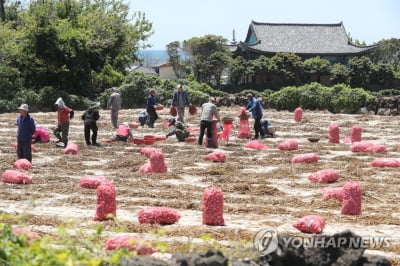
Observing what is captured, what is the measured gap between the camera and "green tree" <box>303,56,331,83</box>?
47062 mm

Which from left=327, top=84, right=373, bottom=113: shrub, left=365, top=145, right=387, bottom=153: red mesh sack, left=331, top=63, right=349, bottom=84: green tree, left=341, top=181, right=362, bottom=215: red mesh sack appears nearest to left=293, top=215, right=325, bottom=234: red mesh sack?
left=341, top=181, right=362, bottom=215: red mesh sack

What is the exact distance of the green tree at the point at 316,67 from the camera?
47062 mm

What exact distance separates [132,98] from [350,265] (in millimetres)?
31134

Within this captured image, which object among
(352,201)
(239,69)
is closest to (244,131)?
(352,201)

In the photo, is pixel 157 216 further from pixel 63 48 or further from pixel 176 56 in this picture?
pixel 176 56

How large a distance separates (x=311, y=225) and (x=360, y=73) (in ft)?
129

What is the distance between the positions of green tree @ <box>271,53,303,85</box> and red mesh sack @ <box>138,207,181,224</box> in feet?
125

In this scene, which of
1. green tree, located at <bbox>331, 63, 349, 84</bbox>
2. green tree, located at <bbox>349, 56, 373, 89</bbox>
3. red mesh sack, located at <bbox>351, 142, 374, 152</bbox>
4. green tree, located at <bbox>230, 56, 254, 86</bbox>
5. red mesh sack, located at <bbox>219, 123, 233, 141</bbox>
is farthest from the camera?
green tree, located at <bbox>230, 56, 254, 86</bbox>

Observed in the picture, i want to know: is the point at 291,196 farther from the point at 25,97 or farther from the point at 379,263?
the point at 25,97

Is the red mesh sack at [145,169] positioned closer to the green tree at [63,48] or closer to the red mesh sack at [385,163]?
the red mesh sack at [385,163]

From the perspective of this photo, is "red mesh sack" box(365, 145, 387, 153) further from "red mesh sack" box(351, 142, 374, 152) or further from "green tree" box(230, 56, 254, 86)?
"green tree" box(230, 56, 254, 86)

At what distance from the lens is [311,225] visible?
8570 millimetres

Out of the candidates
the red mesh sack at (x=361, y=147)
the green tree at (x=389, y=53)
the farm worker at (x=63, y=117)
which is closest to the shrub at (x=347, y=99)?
the red mesh sack at (x=361, y=147)

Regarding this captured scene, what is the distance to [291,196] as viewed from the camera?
449 inches
